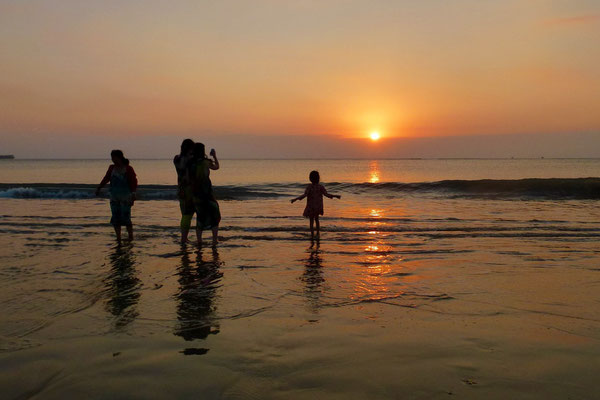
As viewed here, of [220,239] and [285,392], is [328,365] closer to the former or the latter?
[285,392]

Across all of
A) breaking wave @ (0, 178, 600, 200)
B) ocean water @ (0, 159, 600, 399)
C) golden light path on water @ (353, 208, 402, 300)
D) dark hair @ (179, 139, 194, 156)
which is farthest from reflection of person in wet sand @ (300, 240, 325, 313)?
breaking wave @ (0, 178, 600, 200)

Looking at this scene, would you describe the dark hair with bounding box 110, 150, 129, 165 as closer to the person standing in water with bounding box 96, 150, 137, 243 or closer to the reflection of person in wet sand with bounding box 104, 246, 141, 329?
the person standing in water with bounding box 96, 150, 137, 243

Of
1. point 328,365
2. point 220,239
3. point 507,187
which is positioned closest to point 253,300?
point 328,365

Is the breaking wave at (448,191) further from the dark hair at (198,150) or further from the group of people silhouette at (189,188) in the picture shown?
the dark hair at (198,150)

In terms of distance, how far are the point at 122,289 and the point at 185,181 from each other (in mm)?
4172

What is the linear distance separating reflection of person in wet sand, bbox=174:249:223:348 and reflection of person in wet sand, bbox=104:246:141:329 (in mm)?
499

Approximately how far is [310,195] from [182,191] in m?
3.15

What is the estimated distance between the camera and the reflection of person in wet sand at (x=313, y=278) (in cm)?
566

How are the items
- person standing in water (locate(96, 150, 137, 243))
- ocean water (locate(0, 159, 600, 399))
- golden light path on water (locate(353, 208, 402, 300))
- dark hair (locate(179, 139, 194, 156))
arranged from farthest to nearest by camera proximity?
person standing in water (locate(96, 150, 137, 243)) → dark hair (locate(179, 139, 194, 156)) → golden light path on water (locate(353, 208, 402, 300)) → ocean water (locate(0, 159, 600, 399))


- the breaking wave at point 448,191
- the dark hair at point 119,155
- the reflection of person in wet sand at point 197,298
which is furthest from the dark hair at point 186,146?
the breaking wave at point 448,191

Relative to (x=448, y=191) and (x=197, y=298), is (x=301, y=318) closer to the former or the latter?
(x=197, y=298)

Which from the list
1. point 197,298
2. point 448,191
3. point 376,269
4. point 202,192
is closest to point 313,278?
point 376,269

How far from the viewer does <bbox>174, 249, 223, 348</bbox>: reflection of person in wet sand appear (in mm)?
4492

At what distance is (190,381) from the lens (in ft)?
11.1
